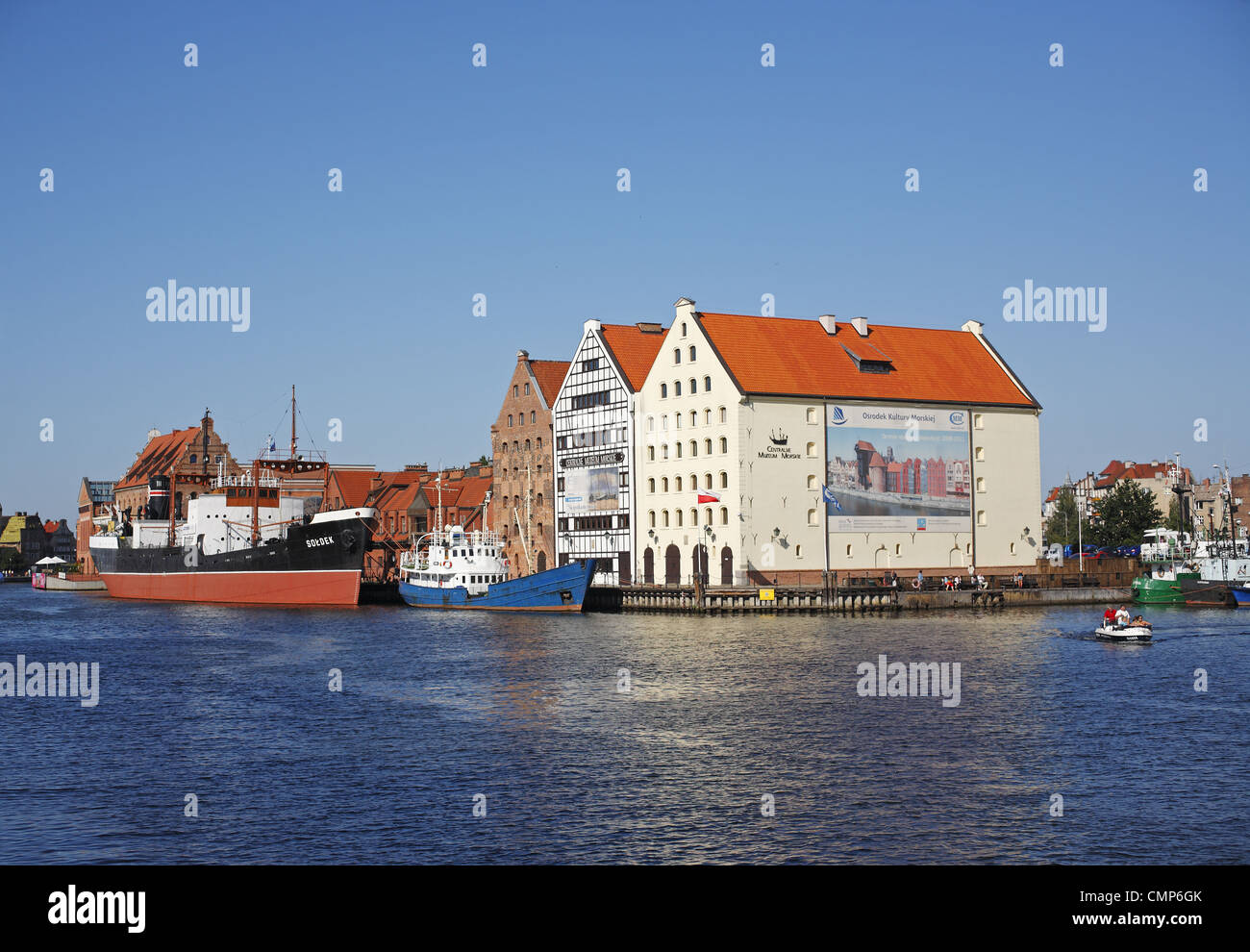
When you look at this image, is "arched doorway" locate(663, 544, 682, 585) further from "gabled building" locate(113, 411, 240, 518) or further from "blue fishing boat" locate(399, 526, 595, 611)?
"gabled building" locate(113, 411, 240, 518)

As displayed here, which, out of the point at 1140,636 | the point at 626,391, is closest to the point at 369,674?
the point at 1140,636

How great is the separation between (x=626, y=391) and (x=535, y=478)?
14735 mm

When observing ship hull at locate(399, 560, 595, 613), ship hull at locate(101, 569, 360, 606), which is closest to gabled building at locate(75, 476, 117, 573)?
ship hull at locate(101, 569, 360, 606)

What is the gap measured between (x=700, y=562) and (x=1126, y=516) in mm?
68011

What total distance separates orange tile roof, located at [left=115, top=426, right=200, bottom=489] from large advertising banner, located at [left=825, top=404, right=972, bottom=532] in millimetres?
99484

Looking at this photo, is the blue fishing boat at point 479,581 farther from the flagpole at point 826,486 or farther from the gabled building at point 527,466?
the flagpole at point 826,486

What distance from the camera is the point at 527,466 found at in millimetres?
104188

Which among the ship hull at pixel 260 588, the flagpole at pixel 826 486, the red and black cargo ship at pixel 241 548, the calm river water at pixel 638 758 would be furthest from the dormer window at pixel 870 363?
the ship hull at pixel 260 588

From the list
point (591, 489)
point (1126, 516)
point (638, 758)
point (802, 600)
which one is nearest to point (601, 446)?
point (591, 489)

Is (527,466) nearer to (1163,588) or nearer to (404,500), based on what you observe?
(404,500)

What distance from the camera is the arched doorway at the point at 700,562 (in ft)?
273

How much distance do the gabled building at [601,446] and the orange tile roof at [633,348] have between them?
0.22 feet

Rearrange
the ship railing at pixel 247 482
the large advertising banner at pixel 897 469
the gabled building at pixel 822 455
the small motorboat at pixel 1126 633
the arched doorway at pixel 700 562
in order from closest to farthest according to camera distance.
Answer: the small motorboat at pixel 1126 633 < the gabled building at pixel 822 455 < the arched doorway at pixel 700 562 < the large advertising banner at pixel 897 469 < the ship railing at pixel 247 482
